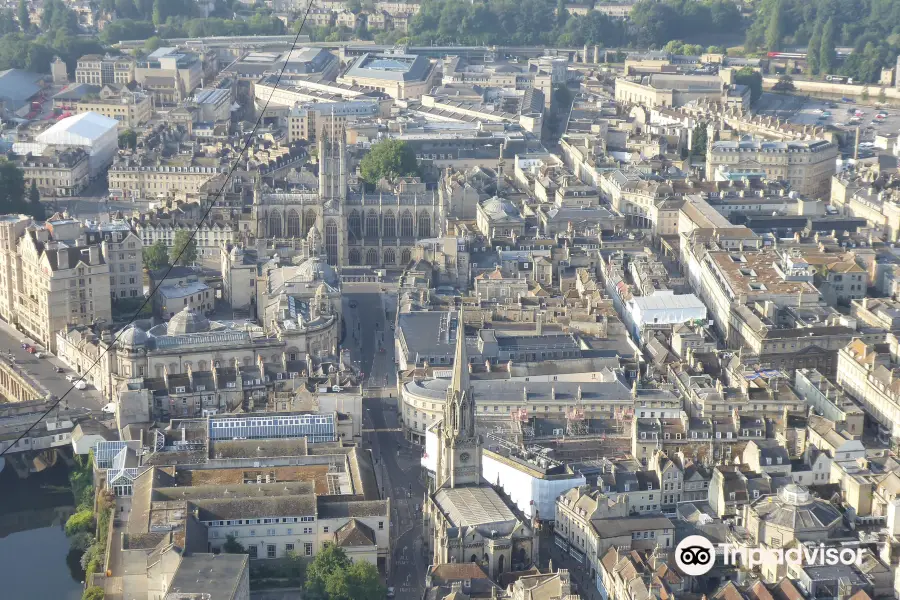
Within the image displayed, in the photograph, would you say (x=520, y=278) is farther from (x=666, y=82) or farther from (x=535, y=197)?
(x=666, y=82)

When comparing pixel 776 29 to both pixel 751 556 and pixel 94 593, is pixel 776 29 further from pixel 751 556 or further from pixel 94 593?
pixel 94 593

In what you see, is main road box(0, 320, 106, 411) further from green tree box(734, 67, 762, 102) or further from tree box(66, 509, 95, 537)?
green tree box(734, 67, 762, 102)

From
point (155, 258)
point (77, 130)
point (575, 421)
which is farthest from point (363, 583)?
point (77, 130)

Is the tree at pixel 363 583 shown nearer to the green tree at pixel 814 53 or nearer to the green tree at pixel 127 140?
the green tree at pixel 127 140

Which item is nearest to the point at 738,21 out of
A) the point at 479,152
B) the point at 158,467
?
the point at 479,152

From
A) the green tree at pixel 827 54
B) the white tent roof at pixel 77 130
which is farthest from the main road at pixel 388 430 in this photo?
the green tree at pixel 827 54

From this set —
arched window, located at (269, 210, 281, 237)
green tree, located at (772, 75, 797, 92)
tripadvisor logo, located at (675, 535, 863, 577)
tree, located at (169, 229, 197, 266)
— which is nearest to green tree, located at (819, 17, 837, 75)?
green tree, located at (772, 75, 797, 92)
